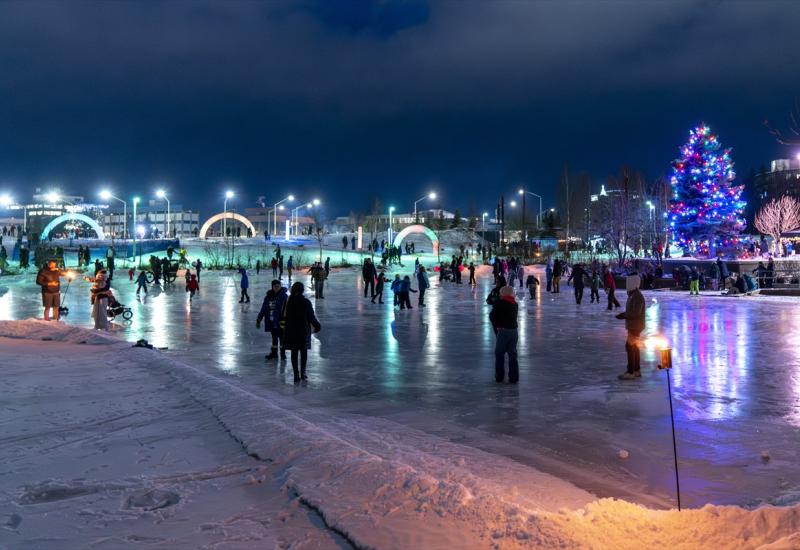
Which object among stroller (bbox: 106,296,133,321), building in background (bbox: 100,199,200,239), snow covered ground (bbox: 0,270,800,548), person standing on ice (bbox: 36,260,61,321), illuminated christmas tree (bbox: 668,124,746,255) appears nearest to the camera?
snow covered ground (bbox: 0,270,800,548)

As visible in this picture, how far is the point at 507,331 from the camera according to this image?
10094 mm

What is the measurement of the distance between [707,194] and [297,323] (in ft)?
126

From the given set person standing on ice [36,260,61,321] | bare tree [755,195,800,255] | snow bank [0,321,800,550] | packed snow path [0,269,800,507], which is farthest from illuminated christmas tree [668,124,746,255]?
snow bank [0,321,800,550]

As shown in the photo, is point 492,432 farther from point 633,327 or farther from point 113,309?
point 113,309

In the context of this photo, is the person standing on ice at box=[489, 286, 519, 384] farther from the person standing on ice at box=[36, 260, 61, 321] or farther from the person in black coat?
the person standing on ice at box=[36, 260, 61, 321]

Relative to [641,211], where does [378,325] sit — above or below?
below

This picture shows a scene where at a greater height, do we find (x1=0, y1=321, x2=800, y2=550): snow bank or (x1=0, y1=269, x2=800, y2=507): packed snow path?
(x1=0, y1=321, x2=800, y2=550): snow bank

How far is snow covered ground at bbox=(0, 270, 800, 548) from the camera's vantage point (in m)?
4.26

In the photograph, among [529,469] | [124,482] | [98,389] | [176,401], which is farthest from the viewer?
[98,389]

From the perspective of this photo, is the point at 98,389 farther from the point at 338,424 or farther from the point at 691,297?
the point at 691,297

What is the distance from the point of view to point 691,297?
2850cm

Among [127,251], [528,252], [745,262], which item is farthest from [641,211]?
[127,251]

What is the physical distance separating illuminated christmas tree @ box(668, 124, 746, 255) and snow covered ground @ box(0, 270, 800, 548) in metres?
28.5

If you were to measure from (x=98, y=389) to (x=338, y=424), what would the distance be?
3.59 metres
